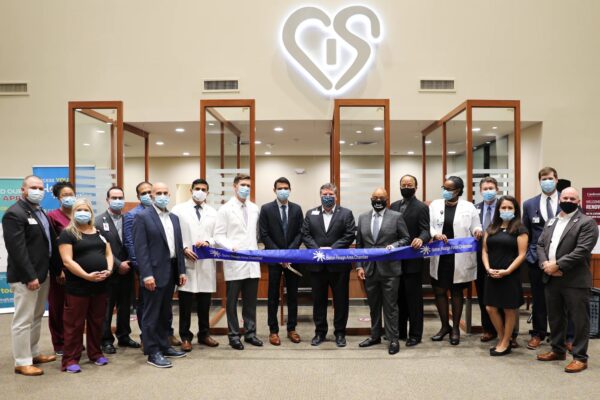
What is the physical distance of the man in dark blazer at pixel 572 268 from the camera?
3748 millimetres

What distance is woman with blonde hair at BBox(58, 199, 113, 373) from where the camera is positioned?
12.1 ft

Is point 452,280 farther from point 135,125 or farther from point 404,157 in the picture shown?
point 404,157

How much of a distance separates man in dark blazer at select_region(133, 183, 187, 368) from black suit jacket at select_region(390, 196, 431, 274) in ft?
7.20

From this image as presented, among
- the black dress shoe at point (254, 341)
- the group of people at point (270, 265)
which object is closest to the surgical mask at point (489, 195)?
the group of people at point (270, 265)

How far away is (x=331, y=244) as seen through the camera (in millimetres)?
4484

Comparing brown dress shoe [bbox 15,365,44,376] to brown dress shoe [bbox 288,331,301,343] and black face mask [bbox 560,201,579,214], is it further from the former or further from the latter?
black face mask [bbox 560,201,579,214]

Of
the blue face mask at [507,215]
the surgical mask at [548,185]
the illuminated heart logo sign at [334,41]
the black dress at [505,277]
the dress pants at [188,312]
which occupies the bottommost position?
the dress pants at [188,312]

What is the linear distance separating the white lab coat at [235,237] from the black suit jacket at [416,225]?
1.55 m

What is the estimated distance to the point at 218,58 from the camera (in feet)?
24.0

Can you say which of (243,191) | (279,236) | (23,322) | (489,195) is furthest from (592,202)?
(23,322)

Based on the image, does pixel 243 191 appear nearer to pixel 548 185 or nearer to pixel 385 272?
pixel 385 272

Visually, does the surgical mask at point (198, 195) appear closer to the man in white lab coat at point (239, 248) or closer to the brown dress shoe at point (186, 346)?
the man in white lab coat at point (239, 248)

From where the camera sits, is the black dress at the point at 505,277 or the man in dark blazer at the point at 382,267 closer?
the black dress at the point at 505,277

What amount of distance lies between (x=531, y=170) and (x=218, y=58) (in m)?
5.56
